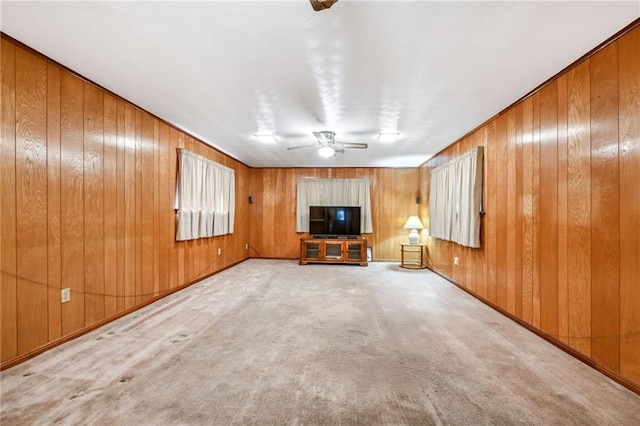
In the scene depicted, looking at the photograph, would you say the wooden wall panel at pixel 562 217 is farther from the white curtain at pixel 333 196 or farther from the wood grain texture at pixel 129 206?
the white curtain at pixel 333 196

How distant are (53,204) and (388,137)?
4134 mm

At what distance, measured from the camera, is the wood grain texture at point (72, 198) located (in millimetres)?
2516

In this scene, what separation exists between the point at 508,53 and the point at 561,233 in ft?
5.26

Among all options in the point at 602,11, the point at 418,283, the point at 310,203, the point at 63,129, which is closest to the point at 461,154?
the point at 418,283

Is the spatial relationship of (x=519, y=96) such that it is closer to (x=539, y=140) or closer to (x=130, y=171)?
(x=539, y=140)

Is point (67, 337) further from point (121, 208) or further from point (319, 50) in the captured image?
point (319, 50)

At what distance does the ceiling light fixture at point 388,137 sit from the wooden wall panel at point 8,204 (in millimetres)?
3993

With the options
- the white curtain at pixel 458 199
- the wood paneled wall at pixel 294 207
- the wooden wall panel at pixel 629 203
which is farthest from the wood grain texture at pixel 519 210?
the wood paneled wall at pixel 294 207

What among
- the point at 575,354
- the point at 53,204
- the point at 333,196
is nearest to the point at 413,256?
the point at 333,196

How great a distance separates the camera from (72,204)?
259 centimetres

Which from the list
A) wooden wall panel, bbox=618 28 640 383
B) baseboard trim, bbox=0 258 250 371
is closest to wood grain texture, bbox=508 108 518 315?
wooden wall panel, bbox=618 28 640 383

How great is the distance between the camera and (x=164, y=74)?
2611 mm

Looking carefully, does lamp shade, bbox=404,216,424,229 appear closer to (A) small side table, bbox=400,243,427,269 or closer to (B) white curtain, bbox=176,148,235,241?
(A) small side table, bbox=400,243,427,269

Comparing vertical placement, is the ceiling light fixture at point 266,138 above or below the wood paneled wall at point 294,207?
above
